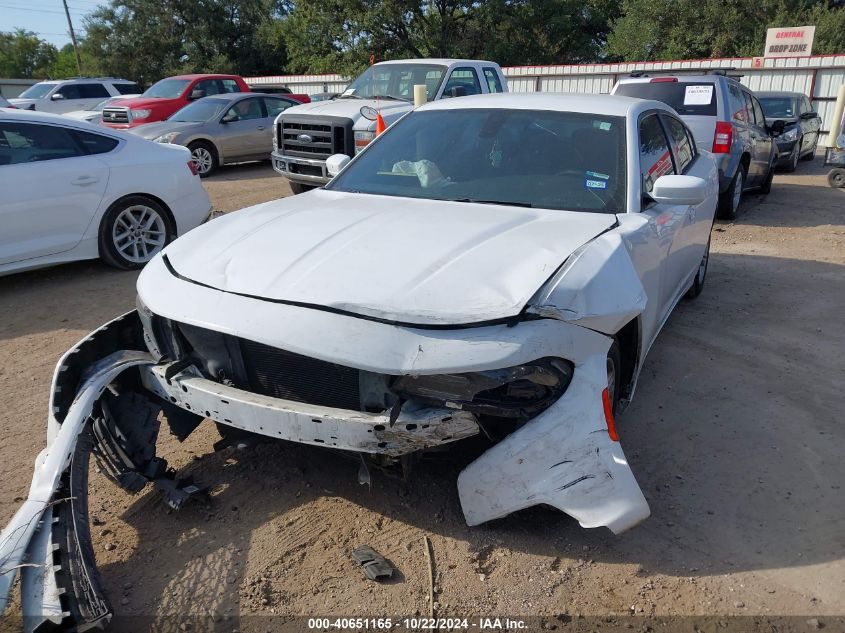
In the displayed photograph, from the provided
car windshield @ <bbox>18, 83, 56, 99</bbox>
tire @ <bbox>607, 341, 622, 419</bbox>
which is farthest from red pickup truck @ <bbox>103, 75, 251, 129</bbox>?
tire @ <bbox>607, 341, 622, 419</bbox>

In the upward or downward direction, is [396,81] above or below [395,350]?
above

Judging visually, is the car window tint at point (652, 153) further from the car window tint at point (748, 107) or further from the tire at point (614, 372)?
the car window tint at point (748, 107)

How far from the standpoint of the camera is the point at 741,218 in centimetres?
995

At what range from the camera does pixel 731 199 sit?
9.52 meters

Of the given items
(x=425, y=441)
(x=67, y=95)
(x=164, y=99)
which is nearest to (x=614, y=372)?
(x=425, y=441)

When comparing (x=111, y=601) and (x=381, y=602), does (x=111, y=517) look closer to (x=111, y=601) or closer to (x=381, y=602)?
(x=111, y=601)

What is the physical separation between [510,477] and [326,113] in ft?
27.4

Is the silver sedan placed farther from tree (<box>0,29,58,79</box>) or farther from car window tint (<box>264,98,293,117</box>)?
tree (<box>0,29,58,79</box>)

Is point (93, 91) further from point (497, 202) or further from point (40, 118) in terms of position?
point (497, 202)

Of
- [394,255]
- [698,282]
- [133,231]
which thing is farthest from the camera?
[133,231]

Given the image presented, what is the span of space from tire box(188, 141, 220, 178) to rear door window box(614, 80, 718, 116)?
7.78 metres

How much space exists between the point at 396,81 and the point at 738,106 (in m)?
4.91

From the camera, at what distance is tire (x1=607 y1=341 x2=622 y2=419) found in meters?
3.24

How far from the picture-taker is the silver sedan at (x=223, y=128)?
1321cm
